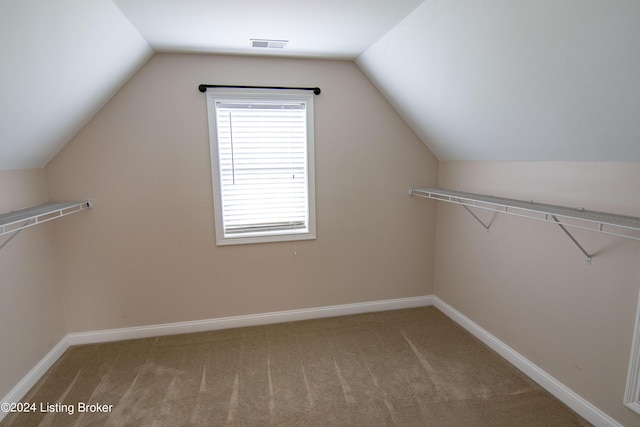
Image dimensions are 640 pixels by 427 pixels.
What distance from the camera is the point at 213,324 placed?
9.61 feet

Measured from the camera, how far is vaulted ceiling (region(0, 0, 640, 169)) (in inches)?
53.4

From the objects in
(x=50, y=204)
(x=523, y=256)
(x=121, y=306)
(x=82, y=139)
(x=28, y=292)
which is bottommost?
(x=121, y=306)

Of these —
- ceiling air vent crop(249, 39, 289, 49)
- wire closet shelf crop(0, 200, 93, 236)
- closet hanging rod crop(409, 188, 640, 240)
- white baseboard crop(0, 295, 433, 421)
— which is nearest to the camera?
closet hanging rod crop(409, 188, 640, 240)

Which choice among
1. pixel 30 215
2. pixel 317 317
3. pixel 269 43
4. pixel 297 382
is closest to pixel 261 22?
pixel 269 43

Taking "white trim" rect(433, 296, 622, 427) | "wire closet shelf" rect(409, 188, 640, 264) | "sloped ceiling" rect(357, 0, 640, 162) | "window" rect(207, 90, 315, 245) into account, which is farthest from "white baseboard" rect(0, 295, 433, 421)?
"sloped ceiling" rect(357, 0, 640, 162)

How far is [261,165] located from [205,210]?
1.97 ft

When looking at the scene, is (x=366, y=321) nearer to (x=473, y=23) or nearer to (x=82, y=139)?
(x=473, y=23)

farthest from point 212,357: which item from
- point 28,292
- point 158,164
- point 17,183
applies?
point 17,183

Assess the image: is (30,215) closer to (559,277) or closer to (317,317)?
(317,317)

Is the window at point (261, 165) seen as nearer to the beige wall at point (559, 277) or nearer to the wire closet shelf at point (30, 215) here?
the wire closet shelf at point (30, 215)

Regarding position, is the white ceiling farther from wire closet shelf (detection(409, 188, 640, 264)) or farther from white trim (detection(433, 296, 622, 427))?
white trim (detection(433, 296, 622, 427))

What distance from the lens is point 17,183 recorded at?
86.0 inches

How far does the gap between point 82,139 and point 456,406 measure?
3170mm

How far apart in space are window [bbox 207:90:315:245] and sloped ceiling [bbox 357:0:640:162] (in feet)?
2.89
